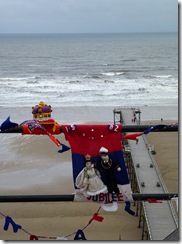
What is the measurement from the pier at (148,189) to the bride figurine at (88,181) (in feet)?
24.0

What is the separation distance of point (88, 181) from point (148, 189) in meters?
10.2

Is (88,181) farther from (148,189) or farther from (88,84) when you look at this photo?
(88,84)

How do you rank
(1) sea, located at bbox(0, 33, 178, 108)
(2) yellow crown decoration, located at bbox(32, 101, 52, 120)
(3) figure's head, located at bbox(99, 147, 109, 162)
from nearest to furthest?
(3) figure's head, located at bbox(99, 147, 109, 162) → (2) yellow crown decoration, located at bbox(32, 101, 52, 120) → (1) sea, located at bbox(0, 33, 178, 108)

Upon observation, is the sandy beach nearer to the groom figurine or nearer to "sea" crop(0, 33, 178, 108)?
the groom figurine

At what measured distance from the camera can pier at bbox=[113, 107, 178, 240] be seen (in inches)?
386

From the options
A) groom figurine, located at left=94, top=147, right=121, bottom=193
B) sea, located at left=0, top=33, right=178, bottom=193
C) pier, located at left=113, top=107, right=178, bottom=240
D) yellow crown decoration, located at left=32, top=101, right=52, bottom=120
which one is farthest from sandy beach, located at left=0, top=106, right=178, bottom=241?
groom figurine, located at left=94, top=147, right=121, bottom=193

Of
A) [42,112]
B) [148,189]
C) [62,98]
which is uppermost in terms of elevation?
[42,112]

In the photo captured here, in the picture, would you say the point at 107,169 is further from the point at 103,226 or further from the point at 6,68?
the point at 6,68

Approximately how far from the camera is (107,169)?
233 centimetres

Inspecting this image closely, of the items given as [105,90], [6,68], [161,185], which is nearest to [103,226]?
[161,185]

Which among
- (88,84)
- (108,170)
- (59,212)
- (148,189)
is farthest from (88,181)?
(88,84)

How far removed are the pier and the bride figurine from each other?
7.33m

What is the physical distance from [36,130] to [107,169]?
0.52 metres

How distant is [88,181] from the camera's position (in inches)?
89.7
